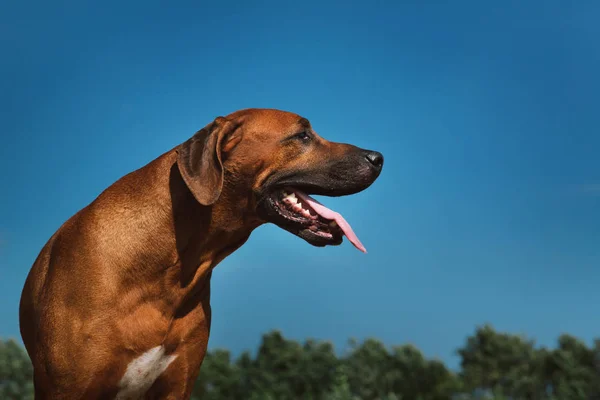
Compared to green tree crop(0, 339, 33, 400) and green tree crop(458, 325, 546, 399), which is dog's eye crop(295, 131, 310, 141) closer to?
green tree crop(458, 325, 546, 399)

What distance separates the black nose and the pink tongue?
0.46 m

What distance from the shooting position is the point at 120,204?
4.11 metres

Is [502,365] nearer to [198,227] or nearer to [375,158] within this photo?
[375,158]

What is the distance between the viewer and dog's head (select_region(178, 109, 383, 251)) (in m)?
3.90

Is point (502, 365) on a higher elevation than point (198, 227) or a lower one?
higher

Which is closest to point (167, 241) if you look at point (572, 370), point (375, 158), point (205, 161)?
point (205, 161)

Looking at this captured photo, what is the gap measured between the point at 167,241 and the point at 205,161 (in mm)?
599

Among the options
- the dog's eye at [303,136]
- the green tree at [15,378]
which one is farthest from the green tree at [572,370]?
the green tree at [15,378]

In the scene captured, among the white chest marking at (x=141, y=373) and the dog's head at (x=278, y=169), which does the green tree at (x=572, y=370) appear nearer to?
the dog's head at (x=278, y=169)

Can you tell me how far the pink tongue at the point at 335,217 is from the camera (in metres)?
4.25

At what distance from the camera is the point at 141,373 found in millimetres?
4027

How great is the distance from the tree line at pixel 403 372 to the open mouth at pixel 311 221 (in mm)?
2375

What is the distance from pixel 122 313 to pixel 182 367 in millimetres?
643

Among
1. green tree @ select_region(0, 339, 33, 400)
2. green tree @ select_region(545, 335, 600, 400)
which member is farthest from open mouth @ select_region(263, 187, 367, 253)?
green tree @ select_region(0, 339, 33, 400)
